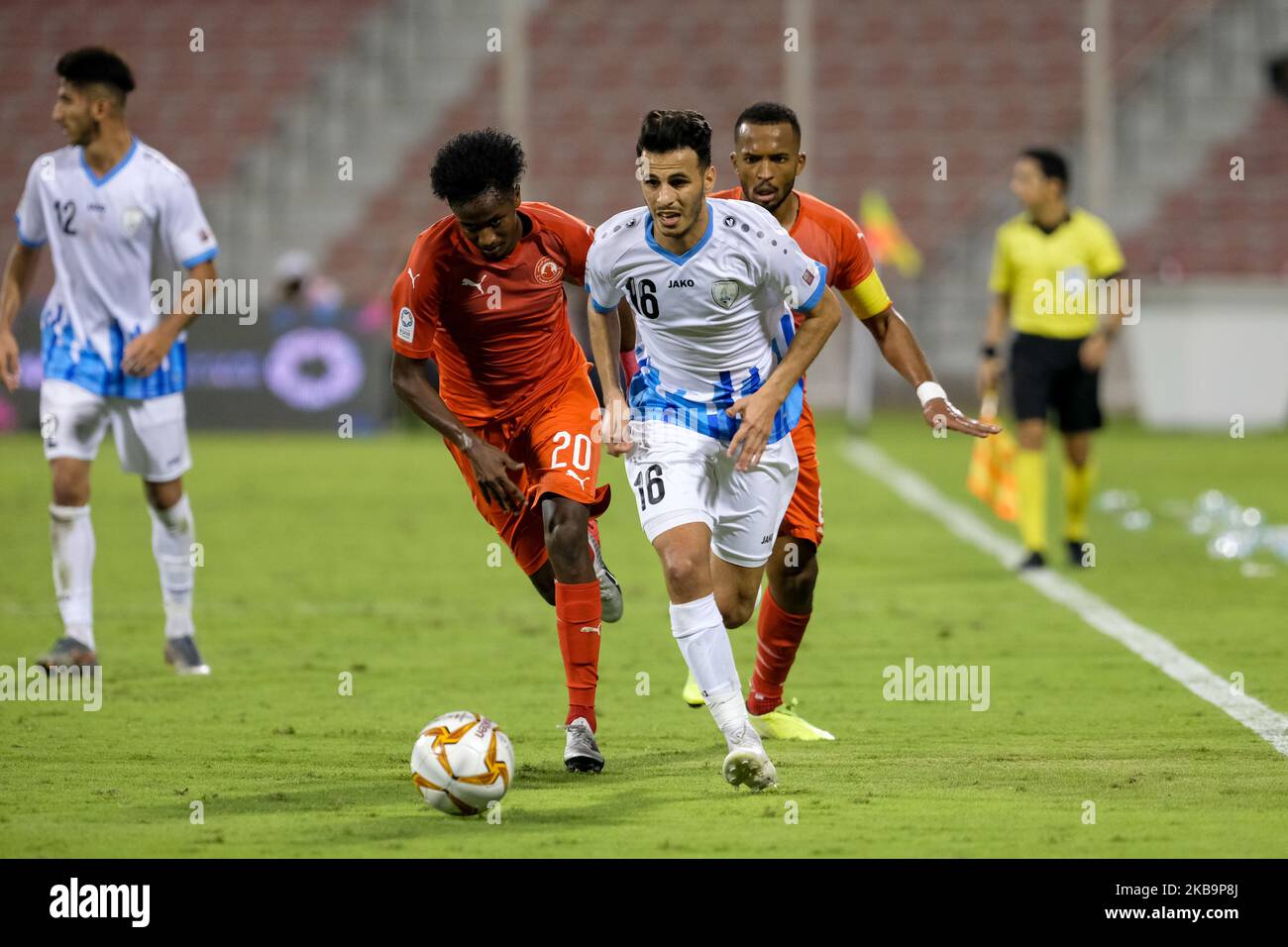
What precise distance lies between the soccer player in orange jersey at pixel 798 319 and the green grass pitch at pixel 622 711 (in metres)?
0.30

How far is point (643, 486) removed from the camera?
20.8 feet

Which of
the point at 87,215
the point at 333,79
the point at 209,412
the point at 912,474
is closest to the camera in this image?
the point at 87,215

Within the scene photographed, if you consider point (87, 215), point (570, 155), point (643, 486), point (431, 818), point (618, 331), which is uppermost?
point (570, 155)

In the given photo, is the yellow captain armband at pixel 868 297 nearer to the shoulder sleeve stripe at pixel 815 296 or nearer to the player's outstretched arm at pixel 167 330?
the shoulder sleeve stripe at pixel 815 296

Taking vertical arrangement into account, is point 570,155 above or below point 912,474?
above

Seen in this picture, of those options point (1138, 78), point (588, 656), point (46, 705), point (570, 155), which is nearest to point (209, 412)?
point (570, 155)

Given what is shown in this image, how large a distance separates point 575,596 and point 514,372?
931mm

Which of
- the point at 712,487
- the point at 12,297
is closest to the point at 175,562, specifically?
the point at 12,297

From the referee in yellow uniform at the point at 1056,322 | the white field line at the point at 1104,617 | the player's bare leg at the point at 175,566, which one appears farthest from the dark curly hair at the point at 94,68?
the referee in yellow uniform at the point at 1056,322

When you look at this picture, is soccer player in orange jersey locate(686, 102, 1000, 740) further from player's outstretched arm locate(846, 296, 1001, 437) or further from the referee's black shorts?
the referee's black shorts

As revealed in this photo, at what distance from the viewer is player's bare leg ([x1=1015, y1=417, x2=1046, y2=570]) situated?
12.1m

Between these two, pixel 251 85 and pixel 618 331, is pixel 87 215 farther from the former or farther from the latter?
pixel 251 85

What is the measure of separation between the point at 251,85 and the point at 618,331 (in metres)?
24.7

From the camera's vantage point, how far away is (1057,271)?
12461 mm
